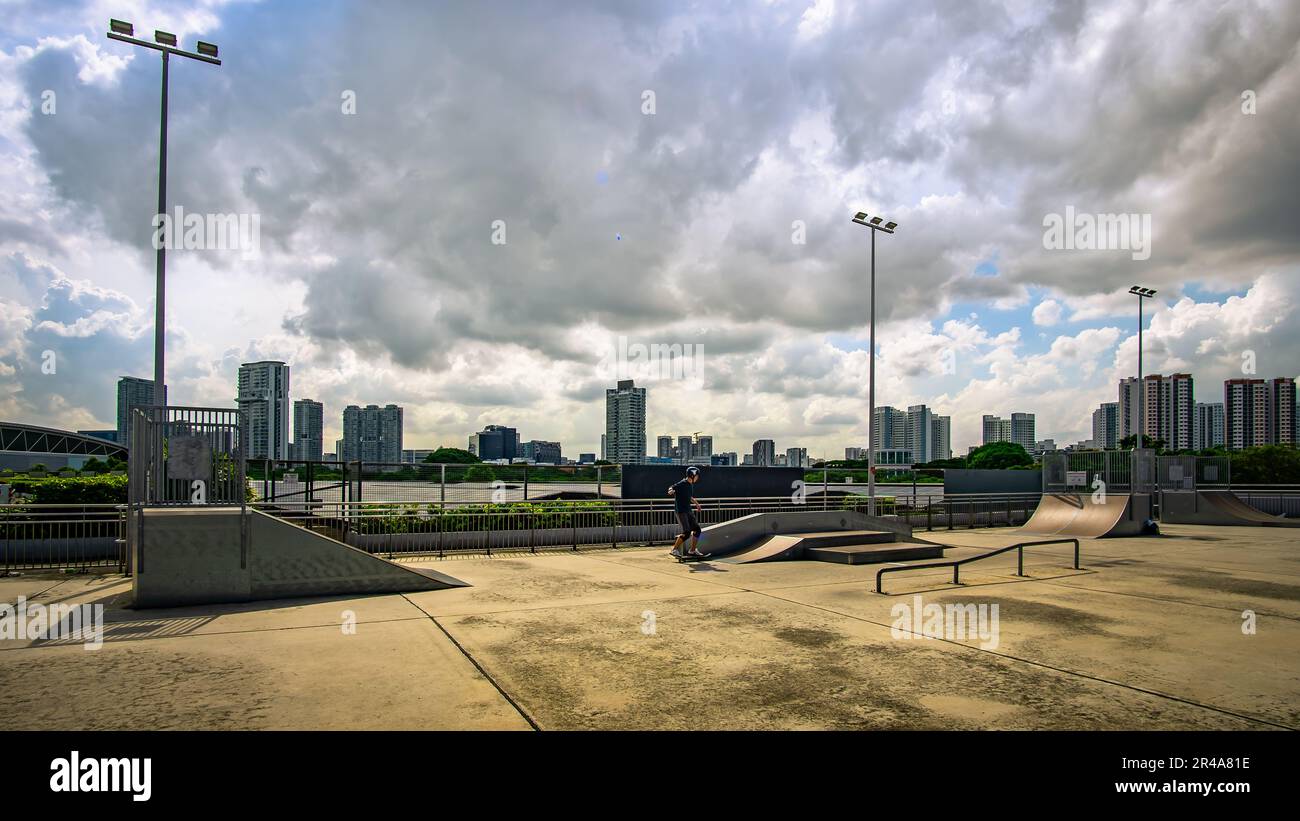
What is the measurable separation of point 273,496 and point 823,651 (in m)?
11.2

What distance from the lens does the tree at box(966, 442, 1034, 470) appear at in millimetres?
81875

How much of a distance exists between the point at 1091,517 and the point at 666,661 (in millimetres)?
22029

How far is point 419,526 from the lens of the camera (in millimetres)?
16578

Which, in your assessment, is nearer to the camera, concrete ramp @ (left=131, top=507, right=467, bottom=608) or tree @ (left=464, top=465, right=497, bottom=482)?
concrete ramp @ (left=131, top=507, right=467, bottom=608)

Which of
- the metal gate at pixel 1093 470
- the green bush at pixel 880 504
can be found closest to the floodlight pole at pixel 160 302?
the green bush at pixel 880 504

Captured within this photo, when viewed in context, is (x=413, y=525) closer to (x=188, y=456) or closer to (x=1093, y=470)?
(x=188, y=456)

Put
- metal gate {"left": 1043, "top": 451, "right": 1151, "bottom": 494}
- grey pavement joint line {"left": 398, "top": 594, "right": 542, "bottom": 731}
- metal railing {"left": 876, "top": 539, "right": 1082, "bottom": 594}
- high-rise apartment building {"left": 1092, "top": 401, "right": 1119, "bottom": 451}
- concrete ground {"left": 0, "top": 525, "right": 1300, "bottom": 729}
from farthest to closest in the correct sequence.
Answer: high-rise apartment building {"left": 1092, "top": 401, "right": 1119, "bottom": 451}
metal gate {"left": 1043, "top": 451, "right": 1151, "bottom": 494}
metal railing {"left": 876, "top": 539, "right": 1082, "bottom": 594}
concrete ground {"left": 0, "top": 525, "right": 1300, "bottom": 729}
grey pavement joint line {"left": 398, "top": 594, "right": 542, "bottom": 731}

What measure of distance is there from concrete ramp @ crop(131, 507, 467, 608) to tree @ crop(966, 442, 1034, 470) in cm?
7770

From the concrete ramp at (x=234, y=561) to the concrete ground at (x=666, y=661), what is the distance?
40cm

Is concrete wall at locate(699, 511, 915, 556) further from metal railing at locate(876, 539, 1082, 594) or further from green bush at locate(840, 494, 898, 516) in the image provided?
green bush at locate(840, 494, 898, 516)

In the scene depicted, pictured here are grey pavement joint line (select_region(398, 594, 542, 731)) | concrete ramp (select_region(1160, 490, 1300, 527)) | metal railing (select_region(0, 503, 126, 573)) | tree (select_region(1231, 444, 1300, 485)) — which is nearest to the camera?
grey pavement joint line (select_region(398, 594, 542, 731))

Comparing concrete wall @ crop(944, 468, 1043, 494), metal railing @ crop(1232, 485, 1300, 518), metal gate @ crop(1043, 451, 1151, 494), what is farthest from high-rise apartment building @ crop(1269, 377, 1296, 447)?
metal gate @ crop(1043, 451, 1151, 494)
